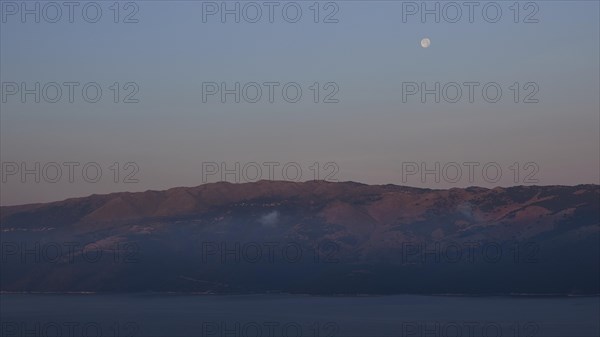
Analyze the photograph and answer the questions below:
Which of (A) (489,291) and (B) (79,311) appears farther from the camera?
(A) (489,291)

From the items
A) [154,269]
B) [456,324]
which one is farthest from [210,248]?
[456,324]

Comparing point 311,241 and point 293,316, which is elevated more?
point 311,241

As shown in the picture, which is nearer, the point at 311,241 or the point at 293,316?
the point at 293,316

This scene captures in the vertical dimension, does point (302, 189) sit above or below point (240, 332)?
above

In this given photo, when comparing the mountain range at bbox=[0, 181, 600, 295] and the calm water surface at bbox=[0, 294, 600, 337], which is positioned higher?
the mountain range at bbox=[0, 181, 600, 295]

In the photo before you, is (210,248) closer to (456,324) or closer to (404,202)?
(404,202)

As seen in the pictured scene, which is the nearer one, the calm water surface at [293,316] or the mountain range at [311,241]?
the calm water surface at [293,316]

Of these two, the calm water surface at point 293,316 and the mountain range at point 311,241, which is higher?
the mountain range at point 311,241

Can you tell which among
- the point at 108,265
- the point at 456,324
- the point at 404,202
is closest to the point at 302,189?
the point at 404,202

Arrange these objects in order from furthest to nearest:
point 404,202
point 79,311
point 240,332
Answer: point 404,202
point 79,311
point 240,332

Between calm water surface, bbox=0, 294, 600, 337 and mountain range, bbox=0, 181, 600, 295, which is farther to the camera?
mountain range, bbox=0, 181, 600, 295

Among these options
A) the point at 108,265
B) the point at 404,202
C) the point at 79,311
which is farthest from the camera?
the point at 404,202
